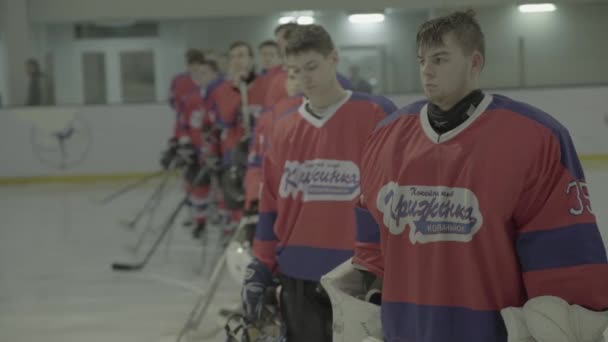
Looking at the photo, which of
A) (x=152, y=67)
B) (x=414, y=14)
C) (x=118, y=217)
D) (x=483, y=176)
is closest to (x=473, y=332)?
(x=483, y=176)

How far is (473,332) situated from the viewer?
5.06ft

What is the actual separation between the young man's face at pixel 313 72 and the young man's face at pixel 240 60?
2810 mm

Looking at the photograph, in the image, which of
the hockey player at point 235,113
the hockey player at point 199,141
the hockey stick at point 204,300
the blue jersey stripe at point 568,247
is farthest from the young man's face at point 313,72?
the hockey player at point 199,141

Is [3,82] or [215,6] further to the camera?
[3,82]

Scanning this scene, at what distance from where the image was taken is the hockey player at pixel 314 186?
2426mm

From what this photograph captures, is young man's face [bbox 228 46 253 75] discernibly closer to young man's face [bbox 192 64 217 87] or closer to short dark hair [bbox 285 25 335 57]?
young man's face [bbox 192 64 217 87]

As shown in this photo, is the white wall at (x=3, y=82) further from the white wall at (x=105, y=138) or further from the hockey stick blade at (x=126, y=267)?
the hockey stick blade at (x=126, y=267)

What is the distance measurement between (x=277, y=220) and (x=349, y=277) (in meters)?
0.75

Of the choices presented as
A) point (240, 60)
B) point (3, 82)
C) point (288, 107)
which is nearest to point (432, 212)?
point (288, 107)

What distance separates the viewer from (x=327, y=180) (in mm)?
2428

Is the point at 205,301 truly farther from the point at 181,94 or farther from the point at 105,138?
the point at 105,138

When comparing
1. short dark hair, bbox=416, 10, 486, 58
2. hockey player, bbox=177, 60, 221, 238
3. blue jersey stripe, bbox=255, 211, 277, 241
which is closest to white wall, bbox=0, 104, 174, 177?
hockey player, bbox=177, 60, 221, 238

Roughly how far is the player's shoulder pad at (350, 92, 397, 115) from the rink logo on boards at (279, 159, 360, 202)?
0.15 meters

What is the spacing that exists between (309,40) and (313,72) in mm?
76
